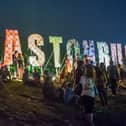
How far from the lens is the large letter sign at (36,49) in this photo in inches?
974

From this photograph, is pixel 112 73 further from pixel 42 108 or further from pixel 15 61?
pixel 15 61

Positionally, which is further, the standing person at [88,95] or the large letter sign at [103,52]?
the large letter sign at [103,52]

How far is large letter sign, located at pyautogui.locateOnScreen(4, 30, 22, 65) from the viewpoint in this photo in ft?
77.0

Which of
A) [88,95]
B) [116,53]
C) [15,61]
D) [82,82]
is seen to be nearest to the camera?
[88,95]

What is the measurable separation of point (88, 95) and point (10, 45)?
12.6 meters

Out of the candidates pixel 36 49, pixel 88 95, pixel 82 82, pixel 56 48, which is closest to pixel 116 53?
pixel 56 48

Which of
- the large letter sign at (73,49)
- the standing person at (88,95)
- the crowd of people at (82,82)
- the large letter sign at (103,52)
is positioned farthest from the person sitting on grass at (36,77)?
the standing person at (88,95)

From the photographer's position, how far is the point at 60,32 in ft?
88.7

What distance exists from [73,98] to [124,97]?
3854mm

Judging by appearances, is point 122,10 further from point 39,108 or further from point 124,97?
point 39,108

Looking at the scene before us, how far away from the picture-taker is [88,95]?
12039 mm

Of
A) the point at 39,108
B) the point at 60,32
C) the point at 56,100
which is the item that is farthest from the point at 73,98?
the point at 60,32

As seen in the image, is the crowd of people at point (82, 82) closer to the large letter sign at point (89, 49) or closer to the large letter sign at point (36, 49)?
the large letter sign at point (36, 49)

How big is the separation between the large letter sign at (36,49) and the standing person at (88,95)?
1248 centimetres
